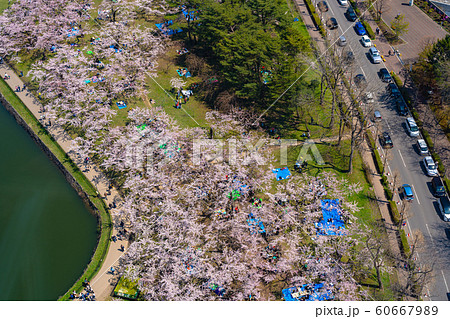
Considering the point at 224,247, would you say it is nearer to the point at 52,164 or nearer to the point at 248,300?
the point at 248,300

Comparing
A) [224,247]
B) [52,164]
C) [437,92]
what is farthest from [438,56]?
[52,164]

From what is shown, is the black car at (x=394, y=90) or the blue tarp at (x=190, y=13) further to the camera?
the blue tarp at (x=190, y=13)

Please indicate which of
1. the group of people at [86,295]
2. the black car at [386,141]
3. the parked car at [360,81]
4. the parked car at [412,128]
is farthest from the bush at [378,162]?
the group of people at [86,295]

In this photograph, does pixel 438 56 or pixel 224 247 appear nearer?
pixel 224 247

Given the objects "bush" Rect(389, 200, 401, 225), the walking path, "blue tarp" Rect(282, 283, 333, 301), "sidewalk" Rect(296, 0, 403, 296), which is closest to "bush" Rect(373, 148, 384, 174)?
"sidewalk" Rect(296, 0, 403, 296)

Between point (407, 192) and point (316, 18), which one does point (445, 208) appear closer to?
point (407, 192)

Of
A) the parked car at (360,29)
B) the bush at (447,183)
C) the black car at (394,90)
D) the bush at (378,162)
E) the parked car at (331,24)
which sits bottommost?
the bush at (378,162)

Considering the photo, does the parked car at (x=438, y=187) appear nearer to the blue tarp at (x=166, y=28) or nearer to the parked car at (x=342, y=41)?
the parked car at (x=342, y=41)
